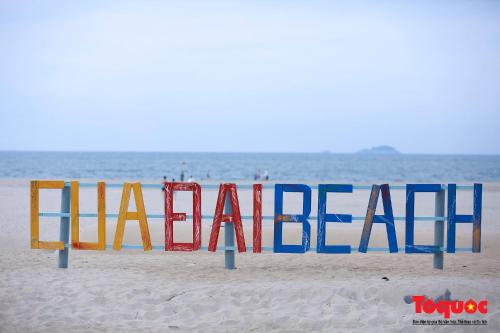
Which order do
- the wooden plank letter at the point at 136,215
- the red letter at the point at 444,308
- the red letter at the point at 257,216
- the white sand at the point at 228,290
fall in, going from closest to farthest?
1. the white sand at the point at 228,290
2. the red letter at the point at 444,308
3. the red letter at the point at 257,216
4. the wooden plank letter at the point at 136,215

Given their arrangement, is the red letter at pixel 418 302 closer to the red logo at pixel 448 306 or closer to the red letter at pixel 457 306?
the red logo at pixel 448 306

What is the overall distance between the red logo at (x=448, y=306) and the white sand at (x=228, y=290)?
11 centimetres

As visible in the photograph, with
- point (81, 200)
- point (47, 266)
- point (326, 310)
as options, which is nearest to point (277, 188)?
point (326, 310)

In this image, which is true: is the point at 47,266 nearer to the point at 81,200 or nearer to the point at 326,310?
the point at 326,310

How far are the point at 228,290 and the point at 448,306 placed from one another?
2.91m

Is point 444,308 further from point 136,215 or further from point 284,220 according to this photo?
point 136,215

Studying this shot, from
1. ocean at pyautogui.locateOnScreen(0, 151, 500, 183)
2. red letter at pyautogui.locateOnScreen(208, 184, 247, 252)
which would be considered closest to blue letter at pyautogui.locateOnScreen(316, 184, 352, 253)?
red letter at pyautogui.locateOnScreen(208, 184, 247, 252)

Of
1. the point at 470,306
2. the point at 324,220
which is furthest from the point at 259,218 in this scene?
the point at 470,306

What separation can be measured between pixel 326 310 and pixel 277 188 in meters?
2.60

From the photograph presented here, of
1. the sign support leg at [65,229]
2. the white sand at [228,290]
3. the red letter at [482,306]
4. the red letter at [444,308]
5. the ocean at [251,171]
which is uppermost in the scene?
the sign support leg at [65,229]

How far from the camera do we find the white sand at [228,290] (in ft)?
21.3

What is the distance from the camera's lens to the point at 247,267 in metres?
9.42

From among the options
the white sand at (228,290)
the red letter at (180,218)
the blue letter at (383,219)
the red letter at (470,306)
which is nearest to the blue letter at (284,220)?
→ the white sand at (228,290)

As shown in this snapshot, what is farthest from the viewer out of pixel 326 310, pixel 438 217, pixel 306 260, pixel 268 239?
pixel 268 239
